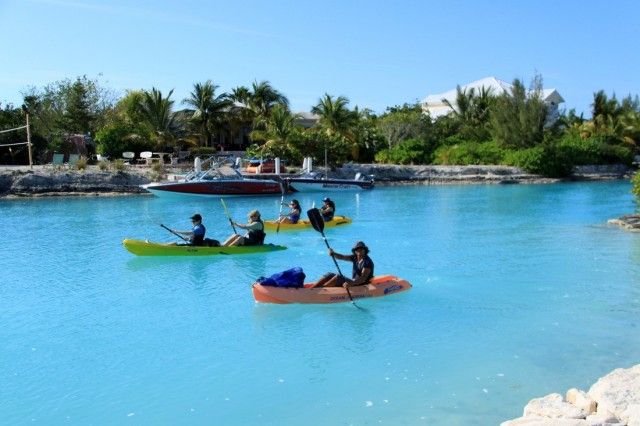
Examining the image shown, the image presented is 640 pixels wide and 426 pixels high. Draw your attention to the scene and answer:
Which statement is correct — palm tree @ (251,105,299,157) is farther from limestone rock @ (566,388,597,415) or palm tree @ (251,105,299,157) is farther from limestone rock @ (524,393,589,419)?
limestone rock @ (524,393,589,419)

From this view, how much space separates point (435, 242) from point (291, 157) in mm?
29899

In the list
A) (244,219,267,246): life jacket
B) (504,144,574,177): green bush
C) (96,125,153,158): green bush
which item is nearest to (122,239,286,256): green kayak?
(244,219,267,246): life jacket

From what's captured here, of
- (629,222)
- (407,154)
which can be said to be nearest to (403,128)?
(407,154)

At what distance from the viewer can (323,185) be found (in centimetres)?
4447

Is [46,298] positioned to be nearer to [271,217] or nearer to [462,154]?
[271,217]

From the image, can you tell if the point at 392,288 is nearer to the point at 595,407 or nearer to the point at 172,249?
the point at 595,407

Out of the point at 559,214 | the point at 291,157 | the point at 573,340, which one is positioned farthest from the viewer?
the point at 291,157

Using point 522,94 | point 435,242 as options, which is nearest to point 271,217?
point 435,242

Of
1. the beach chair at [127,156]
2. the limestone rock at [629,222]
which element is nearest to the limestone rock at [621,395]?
the limestone rock at [629,222]

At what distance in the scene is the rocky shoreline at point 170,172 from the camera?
134 ft

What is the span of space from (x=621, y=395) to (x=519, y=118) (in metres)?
54.0

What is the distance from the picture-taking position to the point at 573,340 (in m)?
11.1

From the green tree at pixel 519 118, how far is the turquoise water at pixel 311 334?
3634 cm

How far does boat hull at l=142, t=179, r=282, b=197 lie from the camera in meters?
37.5
